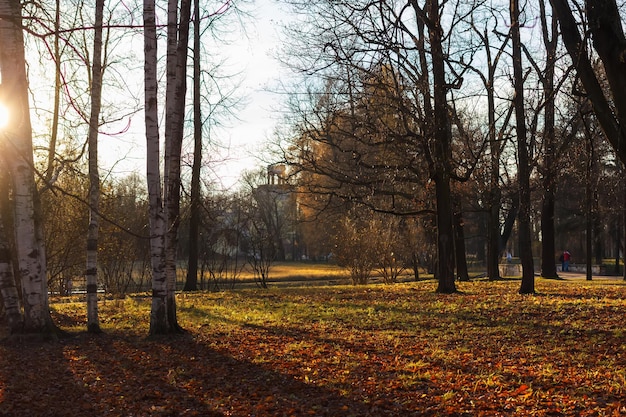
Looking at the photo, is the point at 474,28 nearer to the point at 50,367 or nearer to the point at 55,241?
the point at 50,367

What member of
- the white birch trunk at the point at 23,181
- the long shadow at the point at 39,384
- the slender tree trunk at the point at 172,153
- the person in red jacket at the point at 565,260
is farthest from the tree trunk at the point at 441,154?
the person in red jacket at the point at 565,260

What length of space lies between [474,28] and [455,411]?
454 inches

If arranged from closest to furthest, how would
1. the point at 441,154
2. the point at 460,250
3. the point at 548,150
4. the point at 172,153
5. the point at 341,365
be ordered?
the point at 341,365, the point at 172,153, the point at 441,154, the point at 548,150, the point at 460,250

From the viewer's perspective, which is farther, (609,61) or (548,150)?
(548,150)

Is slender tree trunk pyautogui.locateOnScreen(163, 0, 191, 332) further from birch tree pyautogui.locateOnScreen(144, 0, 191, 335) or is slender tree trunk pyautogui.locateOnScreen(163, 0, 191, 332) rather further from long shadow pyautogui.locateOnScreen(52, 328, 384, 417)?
long shadow pyautogui.locateOnScreen(52, 328, 384, 417)

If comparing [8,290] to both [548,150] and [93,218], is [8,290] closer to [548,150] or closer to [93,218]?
[93,218]

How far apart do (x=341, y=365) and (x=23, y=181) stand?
5010 millimetres

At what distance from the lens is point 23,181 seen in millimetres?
7812

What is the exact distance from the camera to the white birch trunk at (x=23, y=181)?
303 inches

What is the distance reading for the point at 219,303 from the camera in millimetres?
14266

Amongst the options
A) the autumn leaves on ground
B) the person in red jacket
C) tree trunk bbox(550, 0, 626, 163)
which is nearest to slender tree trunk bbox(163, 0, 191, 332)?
the autumn leaves on ground

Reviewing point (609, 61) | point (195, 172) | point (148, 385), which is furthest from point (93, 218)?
point (195, 172)

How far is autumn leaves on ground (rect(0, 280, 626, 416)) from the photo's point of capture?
5.00m

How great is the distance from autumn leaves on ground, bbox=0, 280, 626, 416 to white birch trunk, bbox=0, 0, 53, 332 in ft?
2.54
